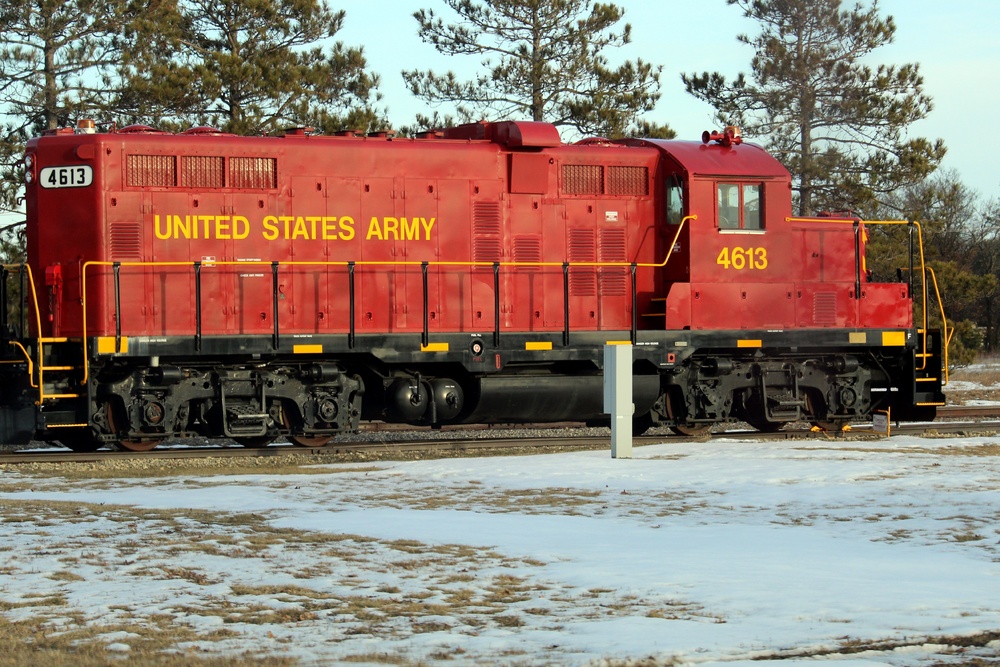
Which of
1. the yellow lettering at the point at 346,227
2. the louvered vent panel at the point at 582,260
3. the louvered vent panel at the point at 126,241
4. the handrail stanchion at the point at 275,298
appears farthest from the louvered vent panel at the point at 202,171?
the louvered vent panel at the point at 582,260

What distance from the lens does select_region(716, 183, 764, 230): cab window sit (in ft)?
54.7

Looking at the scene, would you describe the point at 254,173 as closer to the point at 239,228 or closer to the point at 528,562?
the point at 239,228

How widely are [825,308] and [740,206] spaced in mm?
1953

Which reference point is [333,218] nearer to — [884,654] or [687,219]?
[687,219]

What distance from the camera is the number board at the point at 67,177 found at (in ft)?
48.2

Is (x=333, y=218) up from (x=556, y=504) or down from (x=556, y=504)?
up

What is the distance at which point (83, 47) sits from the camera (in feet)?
85.8

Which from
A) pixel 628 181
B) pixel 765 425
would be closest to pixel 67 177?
pixel 628 181

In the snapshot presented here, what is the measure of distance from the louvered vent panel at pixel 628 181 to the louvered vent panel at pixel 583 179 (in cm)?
15

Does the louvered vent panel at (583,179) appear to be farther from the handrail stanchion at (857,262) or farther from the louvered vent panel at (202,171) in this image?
the louvered vent panel at (202,171)

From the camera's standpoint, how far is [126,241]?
48.6 ft

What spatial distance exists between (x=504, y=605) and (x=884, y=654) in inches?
81.9

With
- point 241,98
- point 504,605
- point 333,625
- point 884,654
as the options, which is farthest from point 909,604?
Result: point 241,98

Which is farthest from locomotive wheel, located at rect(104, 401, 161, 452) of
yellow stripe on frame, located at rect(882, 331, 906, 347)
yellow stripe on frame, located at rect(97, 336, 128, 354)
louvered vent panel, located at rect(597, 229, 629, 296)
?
yellow stripe on frame, located at rect(882, 331, 906, 347)
